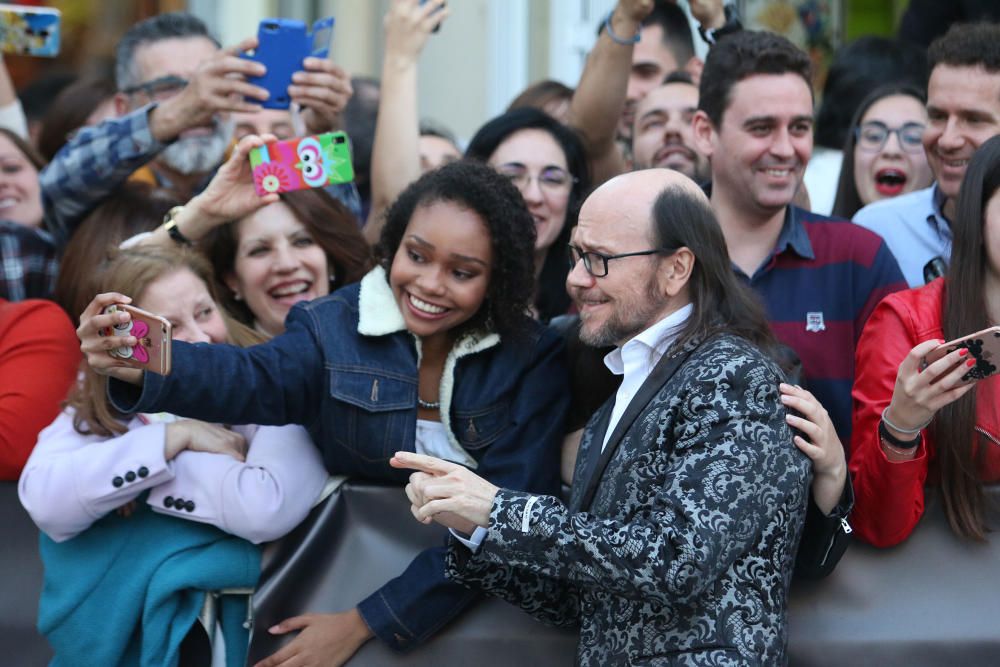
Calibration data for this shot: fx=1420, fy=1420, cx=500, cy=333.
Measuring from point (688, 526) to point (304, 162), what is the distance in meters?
1.84

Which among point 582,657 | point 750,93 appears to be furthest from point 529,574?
point 750,93

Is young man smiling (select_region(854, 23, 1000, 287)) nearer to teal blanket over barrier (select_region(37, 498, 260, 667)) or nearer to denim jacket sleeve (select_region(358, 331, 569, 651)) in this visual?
denim jacket sleeve (select_region(358, 331, 569, 651))

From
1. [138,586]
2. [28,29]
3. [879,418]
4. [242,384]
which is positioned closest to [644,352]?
[879,418]

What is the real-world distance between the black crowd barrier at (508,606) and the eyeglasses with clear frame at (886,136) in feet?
6.96

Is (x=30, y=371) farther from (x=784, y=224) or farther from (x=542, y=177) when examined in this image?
(x=784, y=224)

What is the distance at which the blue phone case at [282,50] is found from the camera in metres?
4.68

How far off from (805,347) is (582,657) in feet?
4.35

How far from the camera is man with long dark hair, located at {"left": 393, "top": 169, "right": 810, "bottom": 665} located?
3008 millimetres

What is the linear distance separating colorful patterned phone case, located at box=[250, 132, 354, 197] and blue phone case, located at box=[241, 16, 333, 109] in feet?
1.67

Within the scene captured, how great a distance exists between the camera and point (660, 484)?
10.3ft

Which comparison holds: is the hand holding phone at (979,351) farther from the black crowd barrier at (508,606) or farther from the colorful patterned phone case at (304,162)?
the colorful patterned phone case at (304,162)

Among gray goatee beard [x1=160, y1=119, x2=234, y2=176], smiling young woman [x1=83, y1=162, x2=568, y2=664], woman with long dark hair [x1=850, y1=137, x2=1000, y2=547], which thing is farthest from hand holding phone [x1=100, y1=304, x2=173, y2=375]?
gray goatee beard [x1=160, y1=119, x2=234, y2=176]

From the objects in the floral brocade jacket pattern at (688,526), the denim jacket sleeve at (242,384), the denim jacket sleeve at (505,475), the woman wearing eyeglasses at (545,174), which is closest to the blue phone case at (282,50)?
the woman wearing eyeglasses at (545,174)

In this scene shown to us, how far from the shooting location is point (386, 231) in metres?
4.13
